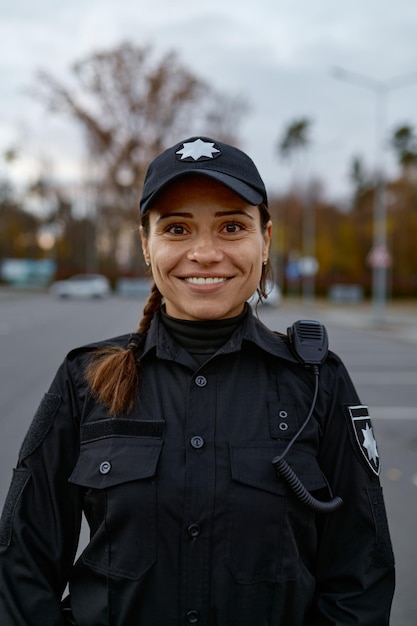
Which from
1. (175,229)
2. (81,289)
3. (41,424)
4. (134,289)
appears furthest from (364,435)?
(134,289)

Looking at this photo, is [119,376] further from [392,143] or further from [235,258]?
[392,143]

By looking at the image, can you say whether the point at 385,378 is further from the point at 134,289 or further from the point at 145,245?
the point at 134,289

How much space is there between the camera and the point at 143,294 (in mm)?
47750

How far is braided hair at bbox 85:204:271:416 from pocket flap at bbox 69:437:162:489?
8 cm

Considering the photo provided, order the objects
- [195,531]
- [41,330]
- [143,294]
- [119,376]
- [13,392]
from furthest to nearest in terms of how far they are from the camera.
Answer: [143,294], [41,330], [13,392], [119,376], [195,531]

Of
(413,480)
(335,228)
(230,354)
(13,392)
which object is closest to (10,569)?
(230,354)

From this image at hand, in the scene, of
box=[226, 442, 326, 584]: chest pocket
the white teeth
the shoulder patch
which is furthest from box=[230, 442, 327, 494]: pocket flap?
the white teeth

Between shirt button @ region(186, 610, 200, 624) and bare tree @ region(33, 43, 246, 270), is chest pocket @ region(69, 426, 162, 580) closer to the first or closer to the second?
shirt button @ region(186, 610, 200, 624)

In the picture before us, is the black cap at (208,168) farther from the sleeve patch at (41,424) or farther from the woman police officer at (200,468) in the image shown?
the sleeve patch at (41,424)

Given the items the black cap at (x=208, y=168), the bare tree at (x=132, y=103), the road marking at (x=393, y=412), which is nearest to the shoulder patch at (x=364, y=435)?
the black cap at (x=208, y=168)

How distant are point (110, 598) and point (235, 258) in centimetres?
85

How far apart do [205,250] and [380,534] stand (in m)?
0.80

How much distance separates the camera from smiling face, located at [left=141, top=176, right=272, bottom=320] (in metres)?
1.65

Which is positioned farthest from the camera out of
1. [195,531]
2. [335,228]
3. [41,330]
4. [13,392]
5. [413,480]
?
[335,228]
